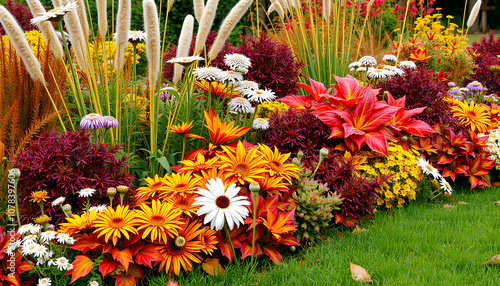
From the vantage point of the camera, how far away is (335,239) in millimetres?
2330

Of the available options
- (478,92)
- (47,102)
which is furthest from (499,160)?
(47,102)

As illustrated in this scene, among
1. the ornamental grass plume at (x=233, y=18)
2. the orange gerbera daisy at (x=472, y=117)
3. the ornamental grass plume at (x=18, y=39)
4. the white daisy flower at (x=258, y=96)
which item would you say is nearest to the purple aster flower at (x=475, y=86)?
the orange gerbera daisy at (x=472, y=117)

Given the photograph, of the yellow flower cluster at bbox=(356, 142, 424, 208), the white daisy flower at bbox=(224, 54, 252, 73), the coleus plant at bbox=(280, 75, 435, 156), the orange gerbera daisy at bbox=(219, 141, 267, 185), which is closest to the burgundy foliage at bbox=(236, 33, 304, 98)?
the coleus plant at bbox=(280, 75, 435, 156)

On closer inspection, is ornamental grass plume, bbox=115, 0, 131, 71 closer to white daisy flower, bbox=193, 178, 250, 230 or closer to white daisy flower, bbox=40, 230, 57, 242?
white daisy flower, bbox=193, 178, 250, 230

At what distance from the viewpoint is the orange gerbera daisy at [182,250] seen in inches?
70.5

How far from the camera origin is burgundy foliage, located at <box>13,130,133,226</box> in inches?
74.5

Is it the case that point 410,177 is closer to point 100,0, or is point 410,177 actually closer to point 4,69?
point 100,0

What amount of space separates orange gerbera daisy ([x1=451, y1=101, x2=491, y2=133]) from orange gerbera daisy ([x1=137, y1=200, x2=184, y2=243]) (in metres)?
2.95

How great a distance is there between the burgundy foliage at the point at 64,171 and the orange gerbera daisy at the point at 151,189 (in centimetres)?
12

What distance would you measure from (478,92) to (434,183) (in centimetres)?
221

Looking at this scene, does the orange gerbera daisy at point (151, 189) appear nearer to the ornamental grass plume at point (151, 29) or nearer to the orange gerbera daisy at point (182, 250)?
the orange gerbera daisy at point (182, 250)

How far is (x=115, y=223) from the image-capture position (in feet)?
5.60

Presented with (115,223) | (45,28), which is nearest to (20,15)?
(45,28)

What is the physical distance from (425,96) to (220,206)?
2.33 metres
